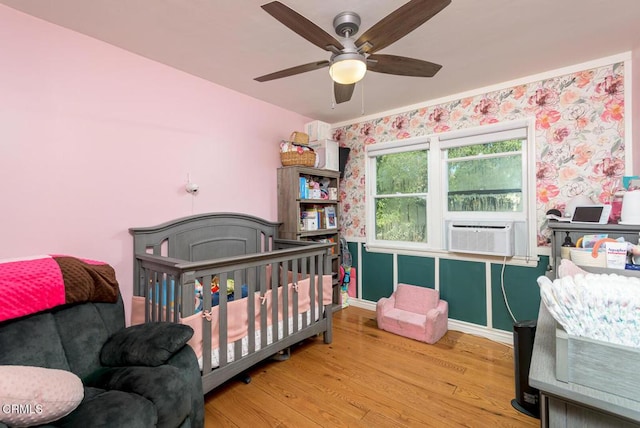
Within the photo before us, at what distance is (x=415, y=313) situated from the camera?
9.91ft

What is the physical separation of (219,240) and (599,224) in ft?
9.53

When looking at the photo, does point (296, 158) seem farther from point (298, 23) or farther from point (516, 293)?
point (516, 293)

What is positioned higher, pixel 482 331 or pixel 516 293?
pixel 516 293

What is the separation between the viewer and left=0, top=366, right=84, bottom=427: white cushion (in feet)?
3.24

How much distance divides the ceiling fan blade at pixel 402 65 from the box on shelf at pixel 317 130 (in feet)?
5.63

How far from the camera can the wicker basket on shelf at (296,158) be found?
321cm

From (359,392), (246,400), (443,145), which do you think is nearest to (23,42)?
(246,400)

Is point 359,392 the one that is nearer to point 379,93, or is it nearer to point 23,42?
point 379,93

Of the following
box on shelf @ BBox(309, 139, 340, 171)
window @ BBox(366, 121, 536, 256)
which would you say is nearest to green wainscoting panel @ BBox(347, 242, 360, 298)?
window @ BBox(366, 121, 536, 256)

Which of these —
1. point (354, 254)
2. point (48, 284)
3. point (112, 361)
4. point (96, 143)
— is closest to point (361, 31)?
point (96, 143)

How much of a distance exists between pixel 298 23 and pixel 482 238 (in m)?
2.42

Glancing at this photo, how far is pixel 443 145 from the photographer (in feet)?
10.1

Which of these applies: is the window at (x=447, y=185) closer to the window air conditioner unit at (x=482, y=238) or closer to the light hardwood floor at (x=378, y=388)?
the window air conditioner unit at (x=482, y=238)

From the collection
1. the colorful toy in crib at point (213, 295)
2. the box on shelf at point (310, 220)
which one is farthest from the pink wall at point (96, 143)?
the box on shelf at point (310, 220)
